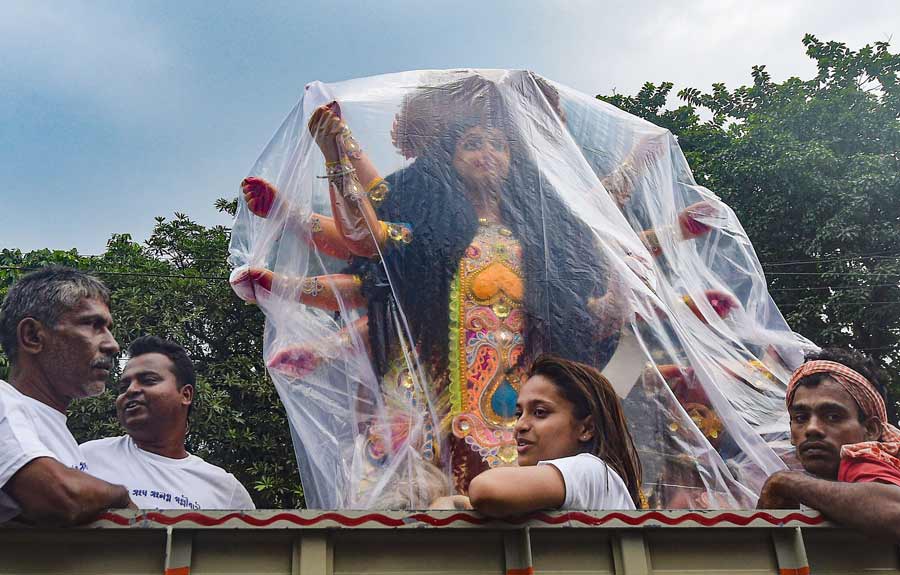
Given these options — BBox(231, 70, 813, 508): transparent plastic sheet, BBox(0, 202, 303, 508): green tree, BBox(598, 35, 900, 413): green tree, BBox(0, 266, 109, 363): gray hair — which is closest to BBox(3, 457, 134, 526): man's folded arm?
BBox(0, 266, 109, 363): gray hair

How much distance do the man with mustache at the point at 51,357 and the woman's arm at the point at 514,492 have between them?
105 centimetres

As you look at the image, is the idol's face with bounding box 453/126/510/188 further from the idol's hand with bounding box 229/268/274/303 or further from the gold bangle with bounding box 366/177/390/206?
the idol's hand with bounding box 229/268/274/303

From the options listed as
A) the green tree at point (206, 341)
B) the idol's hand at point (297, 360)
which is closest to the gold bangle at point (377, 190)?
the idol's hand at point (297, 360)

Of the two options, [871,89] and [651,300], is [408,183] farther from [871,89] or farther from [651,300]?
[871,89]

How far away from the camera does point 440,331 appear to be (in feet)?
13.4

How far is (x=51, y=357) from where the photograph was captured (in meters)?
3.13

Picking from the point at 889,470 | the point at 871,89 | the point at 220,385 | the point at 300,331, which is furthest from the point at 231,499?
the point at 871,89

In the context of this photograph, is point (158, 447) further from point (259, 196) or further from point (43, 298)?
point (259, 196)

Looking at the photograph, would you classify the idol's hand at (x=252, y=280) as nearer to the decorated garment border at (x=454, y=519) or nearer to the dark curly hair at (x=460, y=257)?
the dark curly hair at (x=460, y=257)

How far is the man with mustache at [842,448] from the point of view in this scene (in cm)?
258

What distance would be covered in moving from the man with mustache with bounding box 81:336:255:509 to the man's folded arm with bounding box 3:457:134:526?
1092 millimetres

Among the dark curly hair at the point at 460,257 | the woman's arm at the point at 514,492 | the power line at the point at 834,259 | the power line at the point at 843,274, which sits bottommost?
the woman's arm at the point at 514,492

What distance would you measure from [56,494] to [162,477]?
137 centimetres

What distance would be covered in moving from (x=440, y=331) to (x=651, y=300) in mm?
1051
